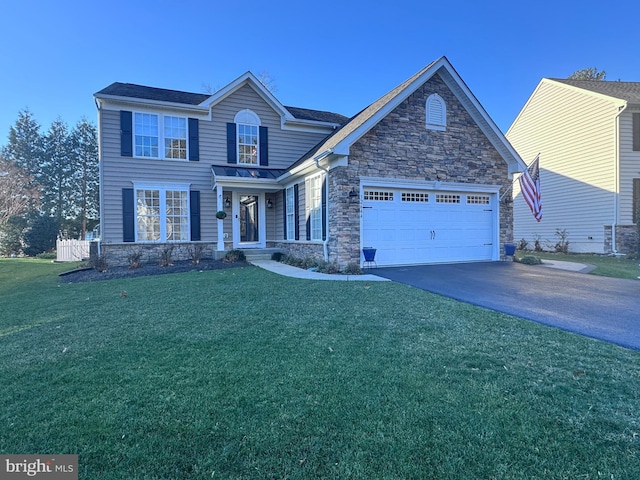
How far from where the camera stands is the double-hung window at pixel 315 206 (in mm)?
10625

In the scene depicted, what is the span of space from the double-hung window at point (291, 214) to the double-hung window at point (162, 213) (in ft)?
12.9

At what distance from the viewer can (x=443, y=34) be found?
1501 centimetres

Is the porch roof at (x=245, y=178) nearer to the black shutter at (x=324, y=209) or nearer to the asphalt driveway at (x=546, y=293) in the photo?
the black shutter at (x=324, y=209)

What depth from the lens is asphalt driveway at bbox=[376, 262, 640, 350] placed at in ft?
15.2

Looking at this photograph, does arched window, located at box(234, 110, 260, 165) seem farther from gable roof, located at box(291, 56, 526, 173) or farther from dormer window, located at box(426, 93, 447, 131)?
dormer window, located at box(426, 93, 447, 131)

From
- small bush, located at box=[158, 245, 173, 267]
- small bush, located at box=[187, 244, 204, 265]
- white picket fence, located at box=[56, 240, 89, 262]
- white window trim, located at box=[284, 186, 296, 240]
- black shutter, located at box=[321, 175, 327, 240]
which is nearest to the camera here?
black shutter, located at box=[321, 175, 327, 240]

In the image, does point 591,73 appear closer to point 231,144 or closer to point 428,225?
point 428,225

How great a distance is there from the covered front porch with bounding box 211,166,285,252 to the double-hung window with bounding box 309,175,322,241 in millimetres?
2355

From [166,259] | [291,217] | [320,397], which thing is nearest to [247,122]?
[291,217]

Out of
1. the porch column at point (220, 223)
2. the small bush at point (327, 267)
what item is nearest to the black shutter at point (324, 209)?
the small bush at point (327, 267)

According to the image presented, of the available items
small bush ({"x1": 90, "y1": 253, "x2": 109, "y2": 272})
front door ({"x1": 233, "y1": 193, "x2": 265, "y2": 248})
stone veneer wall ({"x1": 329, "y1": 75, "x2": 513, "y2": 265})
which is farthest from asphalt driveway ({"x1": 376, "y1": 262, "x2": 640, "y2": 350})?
small bush ({"x1": 90, "y1": 253, "x2": 109, "y2": 272})

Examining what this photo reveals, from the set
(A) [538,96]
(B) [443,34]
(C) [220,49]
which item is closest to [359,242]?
(B) [443,34]

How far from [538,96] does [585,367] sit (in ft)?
67.4

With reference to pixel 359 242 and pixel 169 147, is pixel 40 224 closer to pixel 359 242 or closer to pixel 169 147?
pixel 169 147
